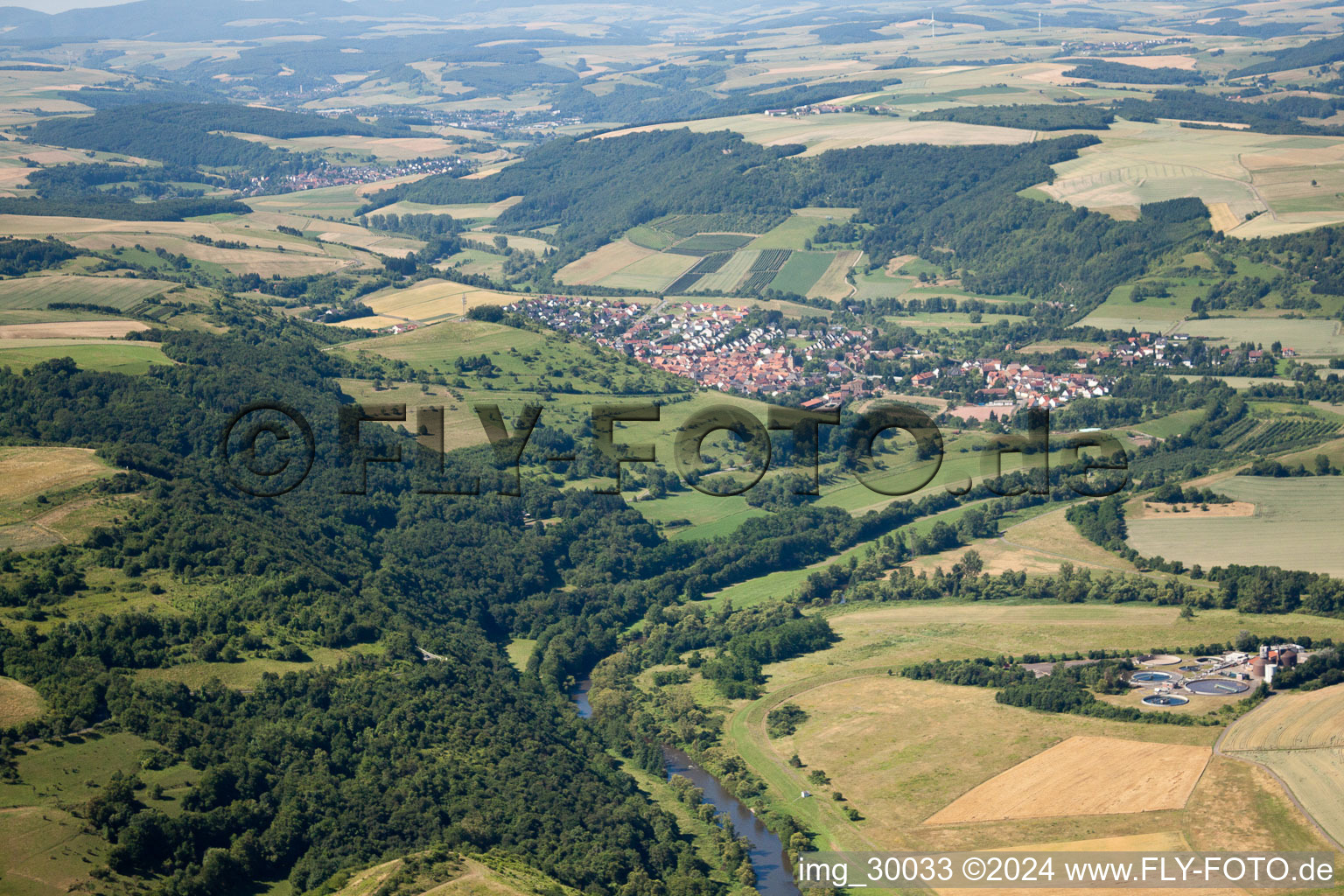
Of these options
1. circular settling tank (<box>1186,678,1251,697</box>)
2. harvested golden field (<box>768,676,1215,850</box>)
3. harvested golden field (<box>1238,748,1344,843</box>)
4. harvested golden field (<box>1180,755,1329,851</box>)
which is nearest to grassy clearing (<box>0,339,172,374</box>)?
harvested golden field (<box>768,676,1215,850</box>)

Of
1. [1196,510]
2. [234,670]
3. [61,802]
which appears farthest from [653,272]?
[61,802]

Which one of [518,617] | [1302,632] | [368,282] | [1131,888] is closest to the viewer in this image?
[1131,888]

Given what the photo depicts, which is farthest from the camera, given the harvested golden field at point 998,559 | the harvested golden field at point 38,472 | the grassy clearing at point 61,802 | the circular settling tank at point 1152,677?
the harvested golden field at point 998,559

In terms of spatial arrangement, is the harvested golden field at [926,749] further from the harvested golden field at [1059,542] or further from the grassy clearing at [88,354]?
the grassy clearing at [88,354]

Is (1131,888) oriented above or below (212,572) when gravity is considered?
below

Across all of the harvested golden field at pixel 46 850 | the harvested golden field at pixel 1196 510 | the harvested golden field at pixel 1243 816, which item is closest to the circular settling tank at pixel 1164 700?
the harvested golden field at pixel 1243 816

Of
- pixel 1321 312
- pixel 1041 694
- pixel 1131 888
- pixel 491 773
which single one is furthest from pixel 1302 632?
pixel 1321 312

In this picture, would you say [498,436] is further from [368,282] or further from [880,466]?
[368,282]

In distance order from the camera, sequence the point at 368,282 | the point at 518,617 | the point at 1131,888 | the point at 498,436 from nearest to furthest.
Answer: the point at 1131,888 → the point at 518,617 → the point at 498,436 → the point at 368,282
